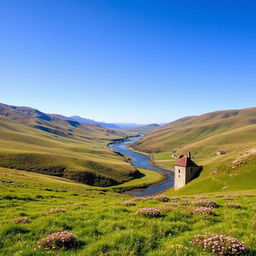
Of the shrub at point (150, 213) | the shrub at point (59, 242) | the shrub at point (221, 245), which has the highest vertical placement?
the shrub at point (221, 245)

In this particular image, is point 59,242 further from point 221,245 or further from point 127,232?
point 221,245

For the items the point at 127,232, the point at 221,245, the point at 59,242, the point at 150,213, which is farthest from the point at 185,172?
the point at 59,242

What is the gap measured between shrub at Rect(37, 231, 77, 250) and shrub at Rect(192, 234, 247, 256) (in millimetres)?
4626

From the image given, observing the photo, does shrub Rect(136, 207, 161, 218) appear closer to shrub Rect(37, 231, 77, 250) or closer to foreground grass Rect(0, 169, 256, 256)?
foreground grass Rect(0, 169, 256, 256)

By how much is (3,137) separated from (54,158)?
2925 inches

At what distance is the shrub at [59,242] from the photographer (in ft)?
24.5

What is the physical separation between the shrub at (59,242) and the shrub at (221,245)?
4626 mm

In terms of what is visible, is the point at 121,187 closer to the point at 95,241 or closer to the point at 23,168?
the point at 23,168

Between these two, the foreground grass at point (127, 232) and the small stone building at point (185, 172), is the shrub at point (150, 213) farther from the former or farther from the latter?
the small stone building at point (185, 172)

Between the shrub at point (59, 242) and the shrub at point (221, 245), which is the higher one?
the shrub at point (221, 245)

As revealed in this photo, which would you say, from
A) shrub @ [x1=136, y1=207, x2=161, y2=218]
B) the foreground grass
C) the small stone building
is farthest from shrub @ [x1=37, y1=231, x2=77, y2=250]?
the small stone building

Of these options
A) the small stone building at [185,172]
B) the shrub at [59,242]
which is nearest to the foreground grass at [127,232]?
the shrub at [59,242]

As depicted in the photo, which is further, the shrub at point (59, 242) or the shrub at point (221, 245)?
the shrub at point (59, 242)

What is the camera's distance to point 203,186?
2451 inches
